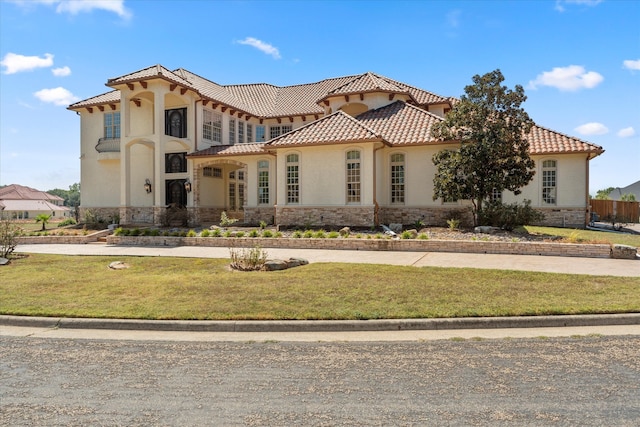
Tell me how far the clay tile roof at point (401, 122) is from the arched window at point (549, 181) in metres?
6.68

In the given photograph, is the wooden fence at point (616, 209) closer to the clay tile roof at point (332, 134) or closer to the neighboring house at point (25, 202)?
the clay tile roof at point (332, 134)

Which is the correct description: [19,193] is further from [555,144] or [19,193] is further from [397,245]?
[555,144]

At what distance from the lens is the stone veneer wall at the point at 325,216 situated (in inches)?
808

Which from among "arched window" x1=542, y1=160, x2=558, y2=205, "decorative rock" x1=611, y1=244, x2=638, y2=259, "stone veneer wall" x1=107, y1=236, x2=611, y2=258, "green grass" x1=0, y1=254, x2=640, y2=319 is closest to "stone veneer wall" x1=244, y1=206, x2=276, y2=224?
"stone veneer wall" x1=107, y1=236, x2=611, y2=258

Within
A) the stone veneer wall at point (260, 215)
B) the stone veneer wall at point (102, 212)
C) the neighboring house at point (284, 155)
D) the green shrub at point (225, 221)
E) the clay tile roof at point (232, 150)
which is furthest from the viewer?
the stone veneer wall at point (102, 212)

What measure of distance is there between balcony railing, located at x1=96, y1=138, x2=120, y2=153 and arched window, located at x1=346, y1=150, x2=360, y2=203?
59.3ft

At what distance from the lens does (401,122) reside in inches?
934


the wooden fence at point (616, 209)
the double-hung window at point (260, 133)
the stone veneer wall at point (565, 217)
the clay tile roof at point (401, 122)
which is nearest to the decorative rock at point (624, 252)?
the clay tile roof at point (401, 122)

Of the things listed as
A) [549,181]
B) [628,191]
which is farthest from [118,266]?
[628,191]

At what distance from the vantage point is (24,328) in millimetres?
7230

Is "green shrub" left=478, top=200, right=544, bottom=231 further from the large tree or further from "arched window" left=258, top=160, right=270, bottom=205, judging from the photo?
"arched window" left=258, top=160, right=270, bottom=205

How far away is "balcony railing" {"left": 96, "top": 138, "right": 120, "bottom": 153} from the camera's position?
29.3m

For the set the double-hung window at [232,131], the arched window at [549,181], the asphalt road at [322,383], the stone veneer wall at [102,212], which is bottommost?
the asphalt road at [322,383]

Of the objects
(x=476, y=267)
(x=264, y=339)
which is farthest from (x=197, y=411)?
(x=476, y=267)
